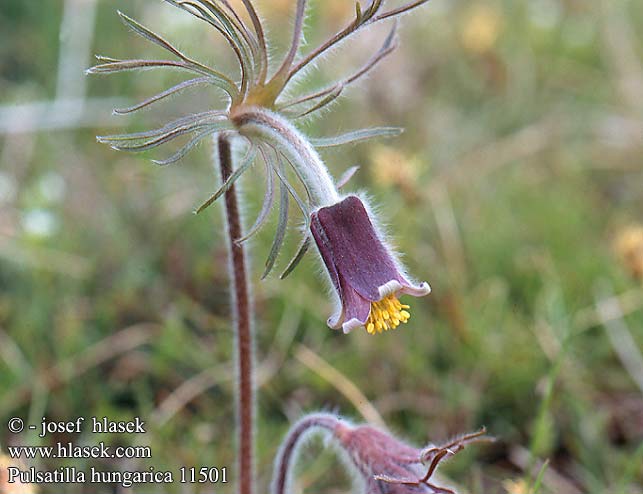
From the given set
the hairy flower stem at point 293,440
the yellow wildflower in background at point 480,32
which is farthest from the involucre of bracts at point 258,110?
the yellow wildflower in background at point 480,32

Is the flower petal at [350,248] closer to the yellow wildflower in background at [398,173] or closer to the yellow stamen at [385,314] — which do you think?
the yellow stamen at [385,314]

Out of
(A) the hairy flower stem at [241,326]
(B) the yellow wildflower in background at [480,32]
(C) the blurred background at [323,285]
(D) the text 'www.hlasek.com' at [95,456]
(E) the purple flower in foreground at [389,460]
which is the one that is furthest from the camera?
(B) the yellow wildflower in background at [480,32]

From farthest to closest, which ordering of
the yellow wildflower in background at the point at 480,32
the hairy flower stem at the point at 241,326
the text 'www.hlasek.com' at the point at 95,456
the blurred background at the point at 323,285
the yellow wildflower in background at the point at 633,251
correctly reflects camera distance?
the yellow wildflower in background at the point at 480,32
the yellow wildflower in background at the point at 633,251
the blurred background at the point at 323,285
the text 'www.hlasek.com' at the point at 95,456
the hairy flower stem at the point at 241,326

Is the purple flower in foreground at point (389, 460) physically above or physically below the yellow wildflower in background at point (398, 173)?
below

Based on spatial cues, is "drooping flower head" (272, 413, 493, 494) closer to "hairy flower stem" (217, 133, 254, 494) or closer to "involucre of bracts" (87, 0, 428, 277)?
"hairy flower stem" (217, 133, 254, 494)

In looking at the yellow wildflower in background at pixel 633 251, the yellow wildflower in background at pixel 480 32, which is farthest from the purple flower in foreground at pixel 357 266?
the yellow wildflower in background at pixel 480 32

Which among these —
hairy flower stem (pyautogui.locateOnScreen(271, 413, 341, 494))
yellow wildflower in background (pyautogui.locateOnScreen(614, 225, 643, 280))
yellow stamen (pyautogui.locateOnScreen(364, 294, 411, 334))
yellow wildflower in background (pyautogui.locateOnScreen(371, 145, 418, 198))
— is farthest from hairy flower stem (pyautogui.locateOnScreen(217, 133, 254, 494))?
yellow wildflower in background (pyautogui.locateOnScreen(614, 225, 643, 280))

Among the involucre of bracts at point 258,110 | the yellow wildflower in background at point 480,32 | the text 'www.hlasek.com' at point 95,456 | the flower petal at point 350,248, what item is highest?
the yellow wildflower in background at point 480,32

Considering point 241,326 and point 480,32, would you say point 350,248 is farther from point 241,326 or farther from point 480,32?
point 480,32

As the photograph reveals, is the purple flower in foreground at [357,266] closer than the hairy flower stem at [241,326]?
Yes
